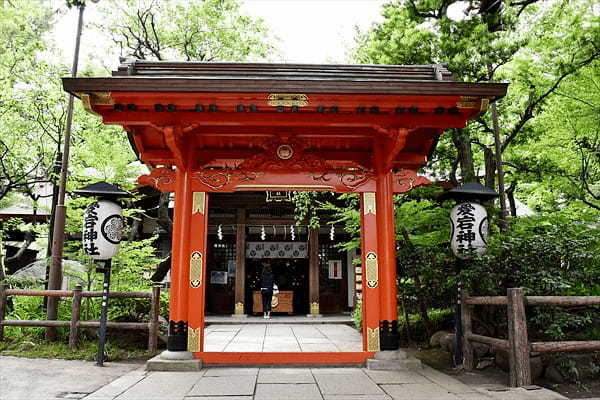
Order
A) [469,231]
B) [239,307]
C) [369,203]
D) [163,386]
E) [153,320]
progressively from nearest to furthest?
1. [163,386]
2. [469,231]
3. [369,203]
4. [153,320]
5. [239,307]

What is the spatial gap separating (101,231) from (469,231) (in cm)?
529

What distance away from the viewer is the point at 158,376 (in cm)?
546

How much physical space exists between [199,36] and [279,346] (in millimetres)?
11215

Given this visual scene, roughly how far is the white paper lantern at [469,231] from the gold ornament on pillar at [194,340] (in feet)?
12.7

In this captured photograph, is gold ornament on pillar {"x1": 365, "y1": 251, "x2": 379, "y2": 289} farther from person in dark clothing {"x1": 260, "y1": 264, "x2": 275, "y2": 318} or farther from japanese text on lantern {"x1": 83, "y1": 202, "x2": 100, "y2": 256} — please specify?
person in dark clothing {"x1": 260, "y1": 264, "x2": 275, "y2": 318}

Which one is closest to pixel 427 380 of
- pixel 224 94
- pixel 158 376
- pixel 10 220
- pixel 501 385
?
pixel 501 385

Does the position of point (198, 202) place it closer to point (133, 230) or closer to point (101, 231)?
point (101, 231)

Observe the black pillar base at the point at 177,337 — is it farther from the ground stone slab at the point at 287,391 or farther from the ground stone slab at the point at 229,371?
the ground stone slab at the point at 287,391

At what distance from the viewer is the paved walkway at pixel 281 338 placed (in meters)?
8.05

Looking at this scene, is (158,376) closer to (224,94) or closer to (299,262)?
(224,94)

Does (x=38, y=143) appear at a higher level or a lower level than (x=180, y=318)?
higher

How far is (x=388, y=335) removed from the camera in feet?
20.2

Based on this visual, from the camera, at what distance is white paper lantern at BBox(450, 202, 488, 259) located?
5.92 m

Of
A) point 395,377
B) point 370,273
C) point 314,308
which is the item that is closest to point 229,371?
point 395,377
